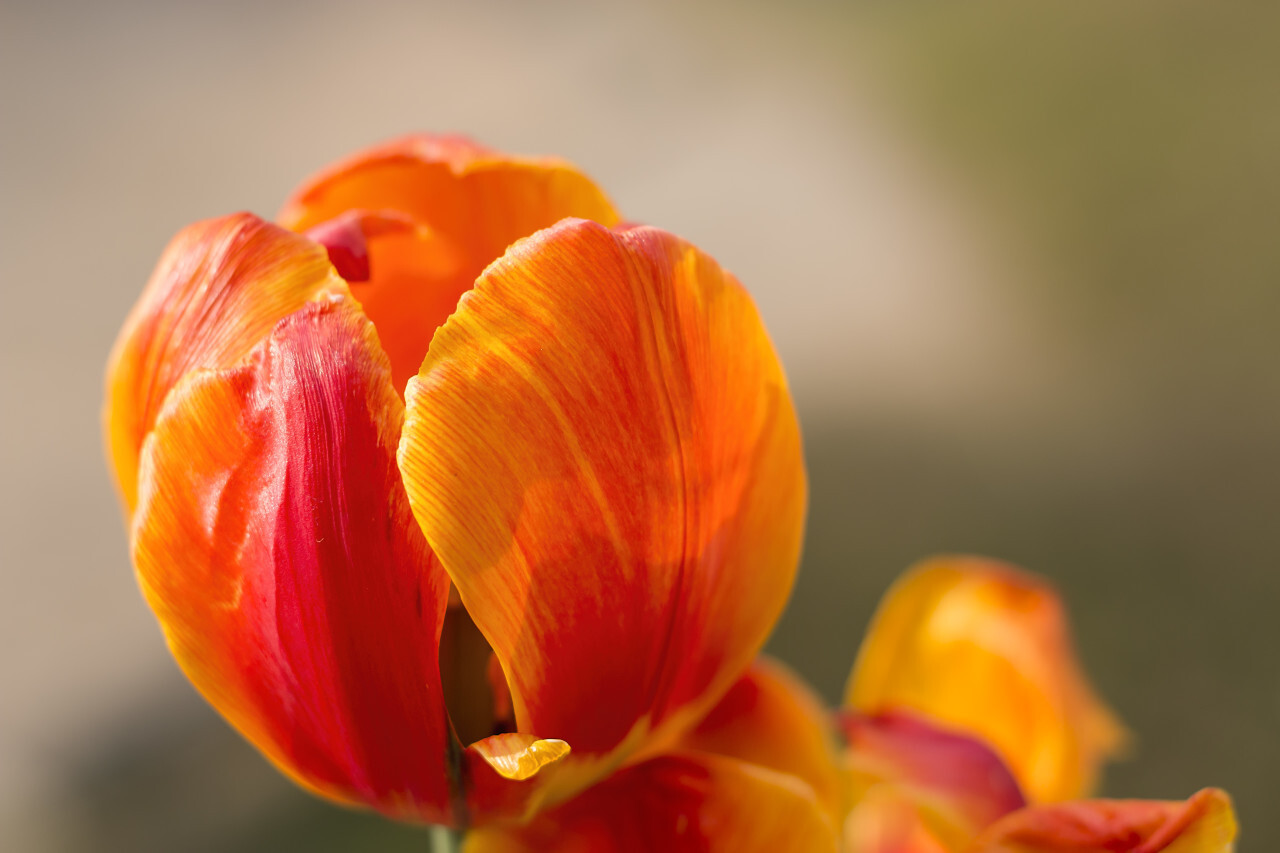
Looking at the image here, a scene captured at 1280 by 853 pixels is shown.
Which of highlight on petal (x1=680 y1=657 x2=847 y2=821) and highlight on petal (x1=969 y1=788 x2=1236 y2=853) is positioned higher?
highlight on petal (x1=969 y1=788 x2=1236 y2=853)

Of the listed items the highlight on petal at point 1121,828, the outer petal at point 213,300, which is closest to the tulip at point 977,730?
the highlight on petal at point 1121,828

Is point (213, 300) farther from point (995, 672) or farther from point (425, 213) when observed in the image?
point (995, 672)

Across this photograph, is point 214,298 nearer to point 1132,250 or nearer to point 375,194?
point 375,194

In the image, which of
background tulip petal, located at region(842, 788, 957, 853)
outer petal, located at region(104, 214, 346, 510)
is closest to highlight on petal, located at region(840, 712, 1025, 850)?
background tulip petal, located at region(842, 788, 957, 853)

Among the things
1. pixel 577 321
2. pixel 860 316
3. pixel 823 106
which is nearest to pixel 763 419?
pixel 577 321

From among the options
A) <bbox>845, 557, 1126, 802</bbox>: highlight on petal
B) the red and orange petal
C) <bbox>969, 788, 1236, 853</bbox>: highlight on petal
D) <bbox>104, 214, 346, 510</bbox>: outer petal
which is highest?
<bbox>104, 214, 346, 510</bbox>: outer petal

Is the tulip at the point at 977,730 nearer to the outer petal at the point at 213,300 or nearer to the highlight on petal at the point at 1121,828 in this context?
the highlight on petal at the point at 1121,828

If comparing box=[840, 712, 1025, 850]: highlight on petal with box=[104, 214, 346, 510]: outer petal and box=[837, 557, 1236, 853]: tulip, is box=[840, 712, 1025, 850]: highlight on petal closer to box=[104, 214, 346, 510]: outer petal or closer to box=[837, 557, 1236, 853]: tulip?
box=[837, 557, 1236, 853]: tulip

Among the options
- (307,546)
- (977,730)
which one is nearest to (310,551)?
(307,546)

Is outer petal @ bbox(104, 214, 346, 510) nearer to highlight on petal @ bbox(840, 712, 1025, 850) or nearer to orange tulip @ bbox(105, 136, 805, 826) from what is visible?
orange tulip @ bbox(105, 136, 805, 826)
